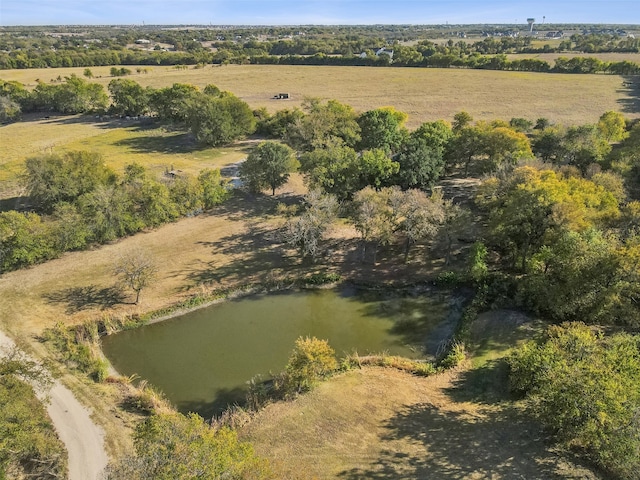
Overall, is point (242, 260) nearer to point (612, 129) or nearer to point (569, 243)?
point (569, 243)

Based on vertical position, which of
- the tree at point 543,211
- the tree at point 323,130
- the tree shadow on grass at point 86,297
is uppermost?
the tree at point 323,130

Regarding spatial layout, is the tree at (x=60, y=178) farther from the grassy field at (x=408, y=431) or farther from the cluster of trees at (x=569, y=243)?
the cluster of trees at (x=569, y=243)

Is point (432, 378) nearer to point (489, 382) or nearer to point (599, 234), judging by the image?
point (489, 382)

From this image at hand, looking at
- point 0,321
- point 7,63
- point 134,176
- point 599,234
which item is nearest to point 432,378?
point 599,234

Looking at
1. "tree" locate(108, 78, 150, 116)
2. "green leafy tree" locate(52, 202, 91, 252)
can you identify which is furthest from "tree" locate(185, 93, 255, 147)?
"green leafy tree" locate(52, 202, 91, 252)

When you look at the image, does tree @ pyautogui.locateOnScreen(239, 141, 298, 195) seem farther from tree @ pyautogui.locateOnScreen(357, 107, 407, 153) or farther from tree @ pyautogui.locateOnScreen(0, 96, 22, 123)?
tree @ pyautogui.locateOnScreen(0, 96, 22, 123)

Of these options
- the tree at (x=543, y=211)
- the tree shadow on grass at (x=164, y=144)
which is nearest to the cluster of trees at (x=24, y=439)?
the tree at (x=543, y=211)

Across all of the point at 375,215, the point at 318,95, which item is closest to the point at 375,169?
the point at 375,215
